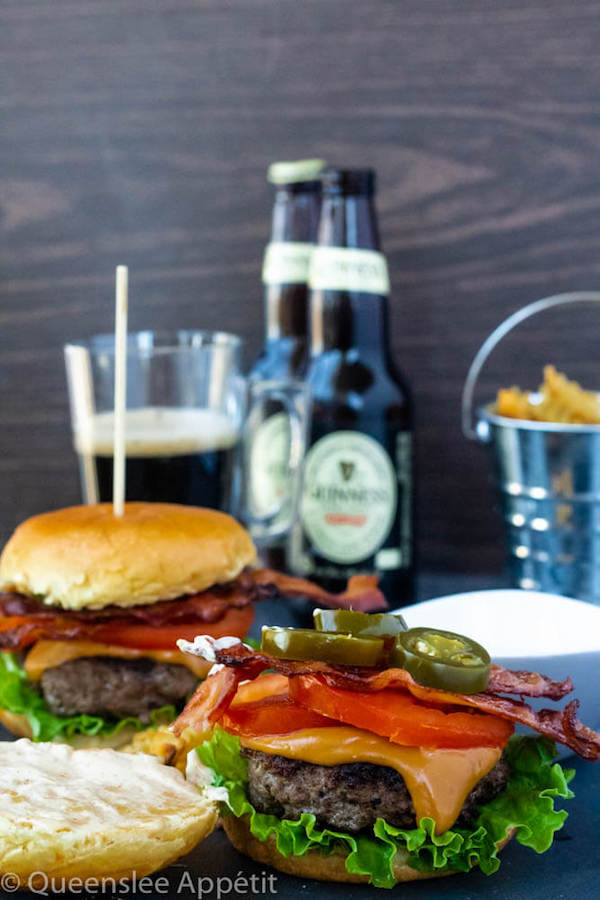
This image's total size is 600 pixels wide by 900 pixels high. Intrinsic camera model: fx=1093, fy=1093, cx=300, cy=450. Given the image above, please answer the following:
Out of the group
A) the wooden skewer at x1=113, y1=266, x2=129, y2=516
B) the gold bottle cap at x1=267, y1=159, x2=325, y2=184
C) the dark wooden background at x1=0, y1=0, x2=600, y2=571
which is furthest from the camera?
the dark wooden background at x1=0, y1=0, x2=600, y2=571

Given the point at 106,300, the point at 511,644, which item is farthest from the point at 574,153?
the point at 511,644

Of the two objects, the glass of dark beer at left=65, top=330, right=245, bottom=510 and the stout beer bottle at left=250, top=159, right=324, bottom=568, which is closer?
the glass of dark beer at left=65, top=330, right=245, bottom=510

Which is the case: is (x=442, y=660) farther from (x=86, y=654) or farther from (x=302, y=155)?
(x=302, y=155)

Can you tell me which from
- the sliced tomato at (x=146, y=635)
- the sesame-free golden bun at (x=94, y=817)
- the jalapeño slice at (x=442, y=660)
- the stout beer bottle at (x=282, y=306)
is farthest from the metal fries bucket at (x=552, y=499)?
the sesame-free golden bun at (x=94, y=817)

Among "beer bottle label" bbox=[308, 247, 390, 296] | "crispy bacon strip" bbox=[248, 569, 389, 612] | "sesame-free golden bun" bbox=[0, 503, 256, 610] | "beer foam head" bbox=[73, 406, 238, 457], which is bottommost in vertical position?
"crispy bacon strip" bbox=[248, 569, 389, 612]

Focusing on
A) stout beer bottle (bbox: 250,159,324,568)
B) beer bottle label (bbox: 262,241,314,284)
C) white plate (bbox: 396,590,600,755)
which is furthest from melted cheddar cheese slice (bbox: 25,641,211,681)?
beer bottle label (bbox: 262,241,314,284)

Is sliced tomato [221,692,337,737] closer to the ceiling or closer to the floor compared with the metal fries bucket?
closer to the floor

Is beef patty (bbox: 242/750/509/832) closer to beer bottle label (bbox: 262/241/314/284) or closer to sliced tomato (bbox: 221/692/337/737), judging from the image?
sliced tomato (bbox: 221/692/337/737)
